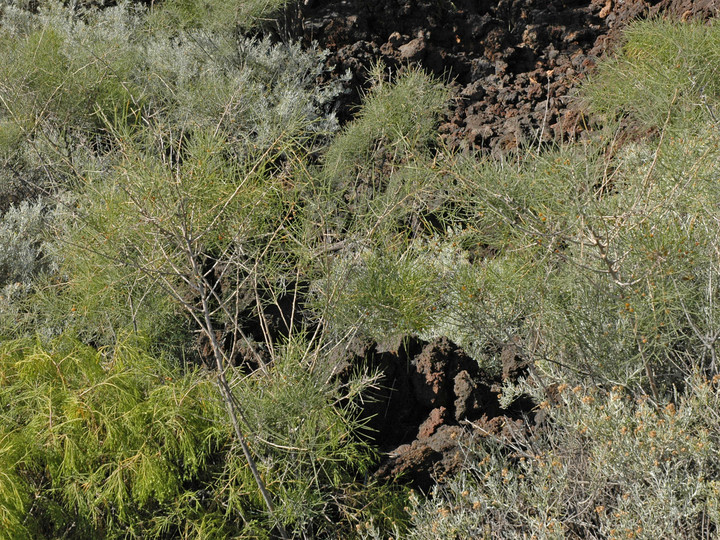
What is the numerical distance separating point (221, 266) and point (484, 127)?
206 centimetres

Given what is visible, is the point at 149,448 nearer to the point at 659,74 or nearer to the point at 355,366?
the point at 355,366

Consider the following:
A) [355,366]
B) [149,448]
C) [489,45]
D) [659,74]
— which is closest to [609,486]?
[355,366]

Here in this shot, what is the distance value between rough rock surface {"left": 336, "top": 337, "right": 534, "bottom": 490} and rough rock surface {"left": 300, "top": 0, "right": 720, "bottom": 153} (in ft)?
6.25

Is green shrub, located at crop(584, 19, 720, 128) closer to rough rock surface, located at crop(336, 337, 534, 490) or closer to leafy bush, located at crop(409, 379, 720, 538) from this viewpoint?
rough rock surface, located at crop(336, 337, 534, 490)

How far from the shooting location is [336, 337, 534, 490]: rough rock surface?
2.76 meters

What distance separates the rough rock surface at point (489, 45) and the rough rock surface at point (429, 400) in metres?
1.91

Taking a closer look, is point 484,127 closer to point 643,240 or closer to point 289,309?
point 289,309

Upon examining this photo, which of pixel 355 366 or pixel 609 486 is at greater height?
pixel 609 486

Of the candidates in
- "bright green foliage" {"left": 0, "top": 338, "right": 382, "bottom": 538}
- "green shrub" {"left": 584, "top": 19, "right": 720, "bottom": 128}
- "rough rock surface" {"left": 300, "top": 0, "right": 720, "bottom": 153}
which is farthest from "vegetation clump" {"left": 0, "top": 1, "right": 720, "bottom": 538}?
"rough rock surface" {"left": 300, "top": 0, "right": 720, "bottom": 153}

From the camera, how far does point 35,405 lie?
7.70 feet

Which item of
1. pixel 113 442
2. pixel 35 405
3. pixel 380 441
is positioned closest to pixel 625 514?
pixel 380 441

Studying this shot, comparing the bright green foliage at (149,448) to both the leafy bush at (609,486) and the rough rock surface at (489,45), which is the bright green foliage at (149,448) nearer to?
the leafy bush at (609,486)

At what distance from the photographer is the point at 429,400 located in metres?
2.94

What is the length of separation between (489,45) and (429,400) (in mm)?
3507
